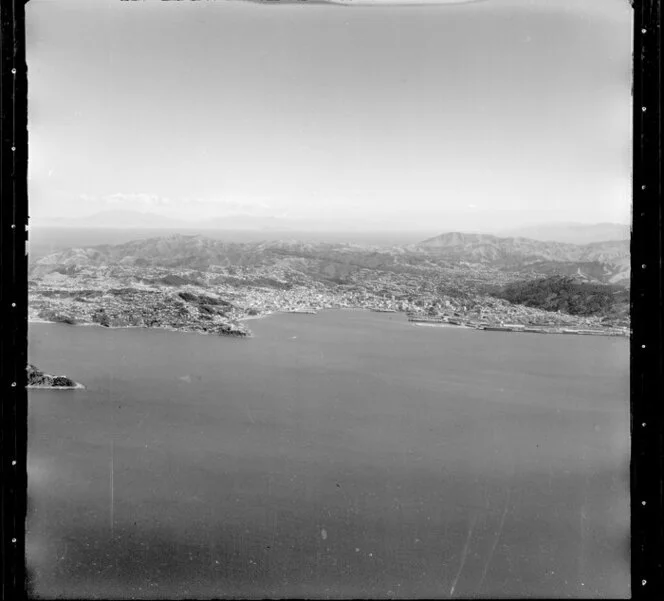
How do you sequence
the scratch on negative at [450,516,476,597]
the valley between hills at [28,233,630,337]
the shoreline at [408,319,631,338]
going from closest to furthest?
the scratch on negative at [450,516,476,597] < the shoreline at [408,319,631,338] < the valley between hills at [28,233,630,337]

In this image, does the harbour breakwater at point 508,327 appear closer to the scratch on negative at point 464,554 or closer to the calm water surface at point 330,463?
the calm water surface at point 330,463

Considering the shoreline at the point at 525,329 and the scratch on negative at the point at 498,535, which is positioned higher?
the shoreline at the point at 525,329

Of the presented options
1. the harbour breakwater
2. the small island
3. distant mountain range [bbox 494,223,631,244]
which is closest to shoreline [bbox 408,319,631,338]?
the harbour breakwater

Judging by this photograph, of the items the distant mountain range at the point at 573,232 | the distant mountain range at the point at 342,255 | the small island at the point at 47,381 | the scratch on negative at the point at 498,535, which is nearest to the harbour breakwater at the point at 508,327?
the distant mountain range at the point at 342,255

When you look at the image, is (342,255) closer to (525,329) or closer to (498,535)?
(525,329)

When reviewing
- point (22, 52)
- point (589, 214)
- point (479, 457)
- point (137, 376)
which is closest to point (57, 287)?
point (137, 376)

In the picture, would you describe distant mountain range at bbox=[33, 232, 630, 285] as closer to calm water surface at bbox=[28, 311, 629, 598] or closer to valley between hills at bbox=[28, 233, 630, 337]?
valley between hills at bbox=[28, 233, 630, 337]

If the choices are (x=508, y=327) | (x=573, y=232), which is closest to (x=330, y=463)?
(x=508, y=327)

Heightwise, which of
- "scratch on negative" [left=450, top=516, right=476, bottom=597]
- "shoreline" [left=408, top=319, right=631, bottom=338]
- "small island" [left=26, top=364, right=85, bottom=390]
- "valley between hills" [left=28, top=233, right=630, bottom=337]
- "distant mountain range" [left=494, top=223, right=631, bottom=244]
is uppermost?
"distant mountain range" [left=494, top=223, right=631, bottom=244]
